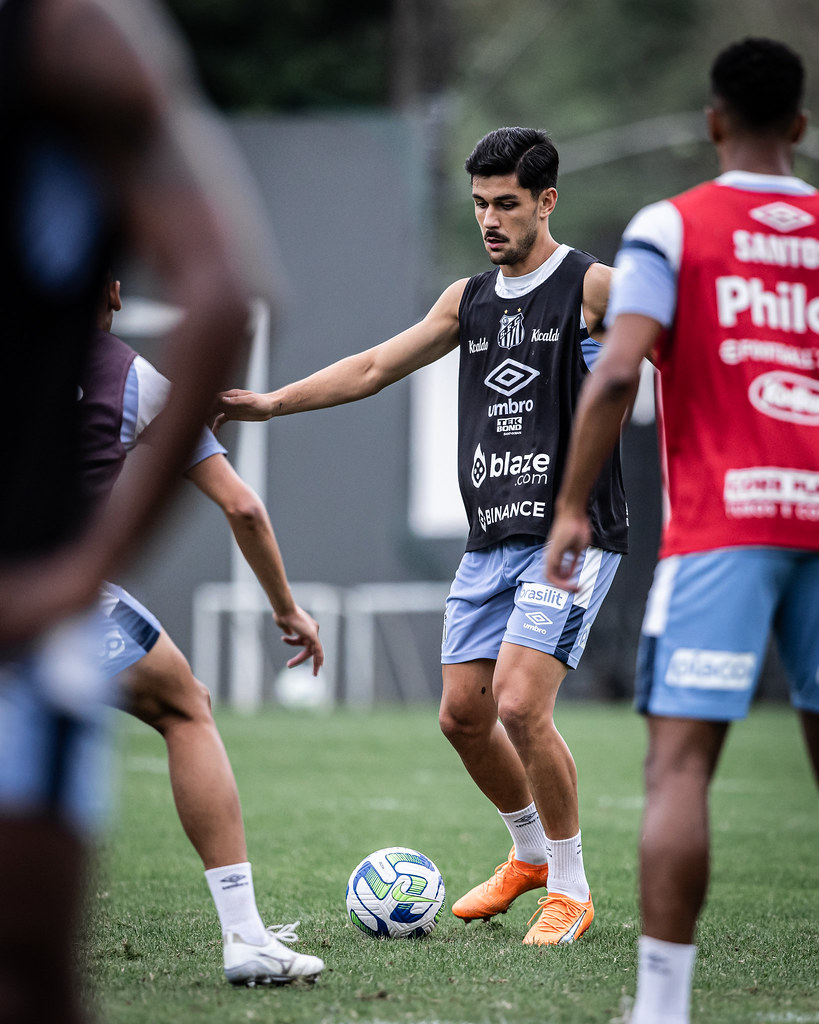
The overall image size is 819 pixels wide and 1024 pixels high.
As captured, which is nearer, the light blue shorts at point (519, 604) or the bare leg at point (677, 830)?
the bare leg at point (677, 830)

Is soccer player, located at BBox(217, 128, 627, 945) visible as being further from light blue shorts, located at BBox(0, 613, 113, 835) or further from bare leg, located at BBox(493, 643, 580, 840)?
light blue shorts, located at BBox(0, 613, 113, 835)

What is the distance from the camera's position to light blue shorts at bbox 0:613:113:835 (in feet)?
6.42

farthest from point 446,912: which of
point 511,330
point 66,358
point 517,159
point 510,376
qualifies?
point 66,358

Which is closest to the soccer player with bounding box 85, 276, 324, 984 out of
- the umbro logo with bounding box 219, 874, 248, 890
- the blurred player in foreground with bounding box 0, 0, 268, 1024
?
the umbro logo with bounding box 219, 874, 248, 890

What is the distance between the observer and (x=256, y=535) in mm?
4348

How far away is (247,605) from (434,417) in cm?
347

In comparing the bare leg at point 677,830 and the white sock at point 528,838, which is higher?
the bare leg at point 677,830

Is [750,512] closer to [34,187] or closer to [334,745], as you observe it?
[34,187]

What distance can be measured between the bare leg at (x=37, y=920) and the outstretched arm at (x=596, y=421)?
151 centimetres

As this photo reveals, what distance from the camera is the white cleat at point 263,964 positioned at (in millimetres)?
3965

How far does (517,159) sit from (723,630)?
2513mm

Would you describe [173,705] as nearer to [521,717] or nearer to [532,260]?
[521,717]

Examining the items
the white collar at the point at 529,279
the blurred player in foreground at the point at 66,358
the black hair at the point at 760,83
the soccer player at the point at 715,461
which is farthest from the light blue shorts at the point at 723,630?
the white collar at the point at 529,279

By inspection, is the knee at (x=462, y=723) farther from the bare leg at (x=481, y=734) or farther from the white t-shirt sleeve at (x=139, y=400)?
the white t-shirt sleeve at (x=139, y=400)
